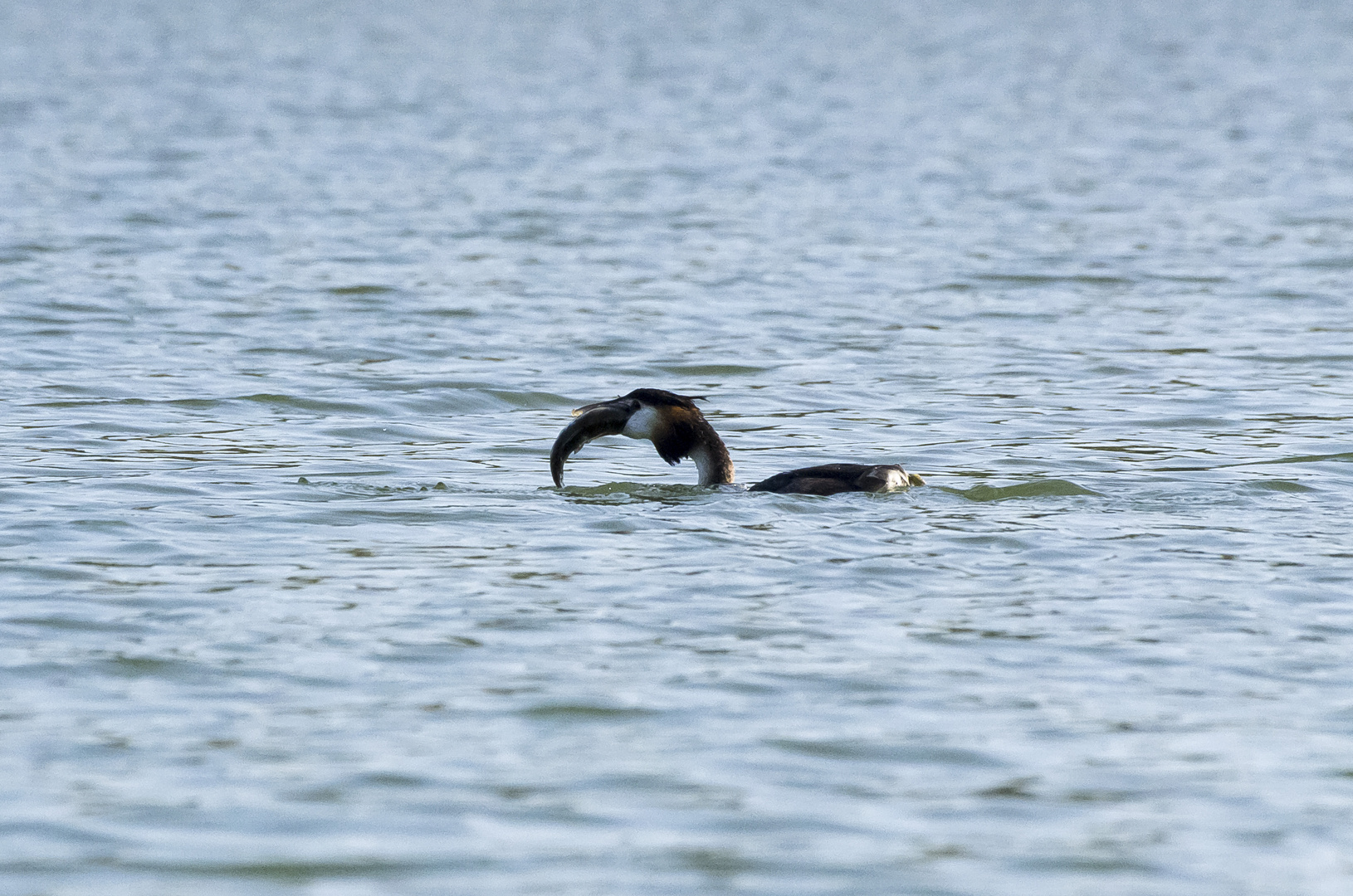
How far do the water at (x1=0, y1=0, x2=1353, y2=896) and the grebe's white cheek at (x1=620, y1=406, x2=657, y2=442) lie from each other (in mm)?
412

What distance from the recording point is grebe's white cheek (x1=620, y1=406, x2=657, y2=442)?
11922 millimetres

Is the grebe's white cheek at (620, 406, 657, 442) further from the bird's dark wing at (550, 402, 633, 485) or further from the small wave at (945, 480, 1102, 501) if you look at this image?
the small wave at (945, 480, 1102, 501)

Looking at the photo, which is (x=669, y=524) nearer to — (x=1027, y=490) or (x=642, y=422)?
(x=642, y=422)

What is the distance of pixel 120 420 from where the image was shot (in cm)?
1398

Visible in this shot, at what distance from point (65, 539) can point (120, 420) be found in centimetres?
383

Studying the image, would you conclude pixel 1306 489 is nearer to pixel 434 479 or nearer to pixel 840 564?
pixel 840 564

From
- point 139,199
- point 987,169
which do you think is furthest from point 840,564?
point 987,169

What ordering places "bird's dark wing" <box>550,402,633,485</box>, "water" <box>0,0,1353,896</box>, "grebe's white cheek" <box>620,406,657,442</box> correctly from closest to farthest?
1. "water" <box>0,0,1353,896</box>
2. "bird's dark wing" <box>550,402,633,485</box>
3. "grebe's white cheek" <box>620,406,657,442</box>

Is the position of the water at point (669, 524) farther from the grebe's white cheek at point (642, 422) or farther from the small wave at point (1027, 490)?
the grebe's white cheek at point (642, 422)

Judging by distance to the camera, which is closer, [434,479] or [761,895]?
[761,895]

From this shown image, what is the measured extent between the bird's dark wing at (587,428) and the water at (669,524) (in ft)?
0.98

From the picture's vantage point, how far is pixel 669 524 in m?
11.0

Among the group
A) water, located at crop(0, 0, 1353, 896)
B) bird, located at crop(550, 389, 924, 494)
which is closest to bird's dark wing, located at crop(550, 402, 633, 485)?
bird, located at crop(550, 389, 924, 494)

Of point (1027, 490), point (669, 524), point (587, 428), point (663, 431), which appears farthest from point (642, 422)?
point (1027, 490)
